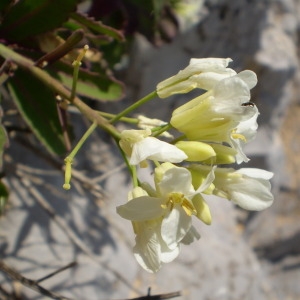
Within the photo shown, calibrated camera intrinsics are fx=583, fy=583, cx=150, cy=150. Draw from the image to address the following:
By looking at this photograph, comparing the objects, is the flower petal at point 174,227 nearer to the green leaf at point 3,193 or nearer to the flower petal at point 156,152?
the flower petal at point 156,152

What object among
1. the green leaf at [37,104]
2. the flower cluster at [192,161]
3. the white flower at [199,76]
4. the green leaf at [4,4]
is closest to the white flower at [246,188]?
the flower cluster at [192,161]

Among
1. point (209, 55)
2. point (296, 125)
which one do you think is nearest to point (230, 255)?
point (209, 55)

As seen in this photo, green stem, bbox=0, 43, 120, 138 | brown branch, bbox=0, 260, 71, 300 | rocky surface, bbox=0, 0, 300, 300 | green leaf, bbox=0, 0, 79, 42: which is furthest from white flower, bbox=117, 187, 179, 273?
rocky surface, bbox=0, 0, 300, 300

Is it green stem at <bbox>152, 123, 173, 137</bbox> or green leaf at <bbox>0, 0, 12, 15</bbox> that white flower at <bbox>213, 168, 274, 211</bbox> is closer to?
green stem at <bbox>152, 123, 173, 137</bbox>

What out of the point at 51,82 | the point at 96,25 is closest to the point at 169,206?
the point at 51,82

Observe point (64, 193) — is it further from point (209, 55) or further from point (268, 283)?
point (268, 283)
